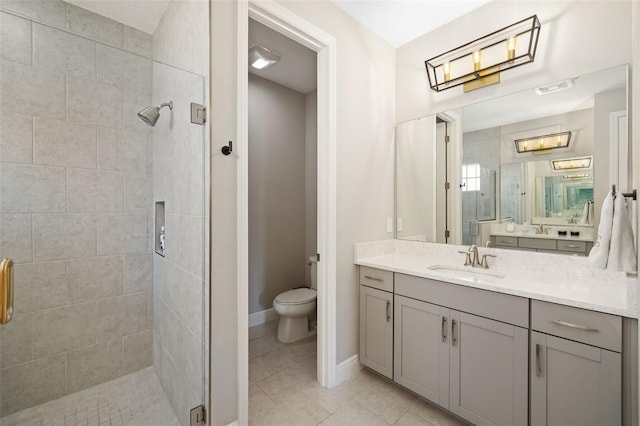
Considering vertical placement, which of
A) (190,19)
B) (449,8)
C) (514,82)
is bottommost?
(514,82)

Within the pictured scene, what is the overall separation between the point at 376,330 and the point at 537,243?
1217 mm

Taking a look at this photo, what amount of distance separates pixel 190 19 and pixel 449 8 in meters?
1.82

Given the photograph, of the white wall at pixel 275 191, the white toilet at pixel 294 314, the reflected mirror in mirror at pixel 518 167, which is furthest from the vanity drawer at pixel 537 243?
the white wall at pixel 275 191

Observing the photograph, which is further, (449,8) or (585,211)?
(449,8)

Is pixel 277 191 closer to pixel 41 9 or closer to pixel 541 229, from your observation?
pixel 41 9

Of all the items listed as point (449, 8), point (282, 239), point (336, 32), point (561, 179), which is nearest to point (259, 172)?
point (282, 239)

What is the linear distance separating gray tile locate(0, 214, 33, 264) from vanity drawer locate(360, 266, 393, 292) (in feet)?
6.63

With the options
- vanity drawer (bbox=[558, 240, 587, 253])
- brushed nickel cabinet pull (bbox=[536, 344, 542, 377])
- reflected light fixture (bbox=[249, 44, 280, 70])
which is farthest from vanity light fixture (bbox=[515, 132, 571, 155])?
reflected light fixture (bbox=[249, 44, 280, 70])

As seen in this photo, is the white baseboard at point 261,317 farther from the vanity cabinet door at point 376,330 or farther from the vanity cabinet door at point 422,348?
the vanity cabinet door at point 422,348

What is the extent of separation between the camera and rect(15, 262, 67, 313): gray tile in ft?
4.67

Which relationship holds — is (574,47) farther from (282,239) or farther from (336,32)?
(282,239)

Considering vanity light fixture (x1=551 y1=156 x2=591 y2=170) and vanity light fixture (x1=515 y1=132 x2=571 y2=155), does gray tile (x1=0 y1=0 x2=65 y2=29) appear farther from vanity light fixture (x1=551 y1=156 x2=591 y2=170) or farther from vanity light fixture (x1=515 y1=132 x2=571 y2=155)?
vanity light fixture (x1=551 y1=156 x2=591 y2=170)

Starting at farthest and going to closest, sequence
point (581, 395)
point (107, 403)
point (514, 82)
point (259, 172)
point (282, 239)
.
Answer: point (282, 239) < point (259, 172) < point (514, 82) < point (107, 403) < point (581, 395)

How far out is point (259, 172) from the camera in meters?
3.08
